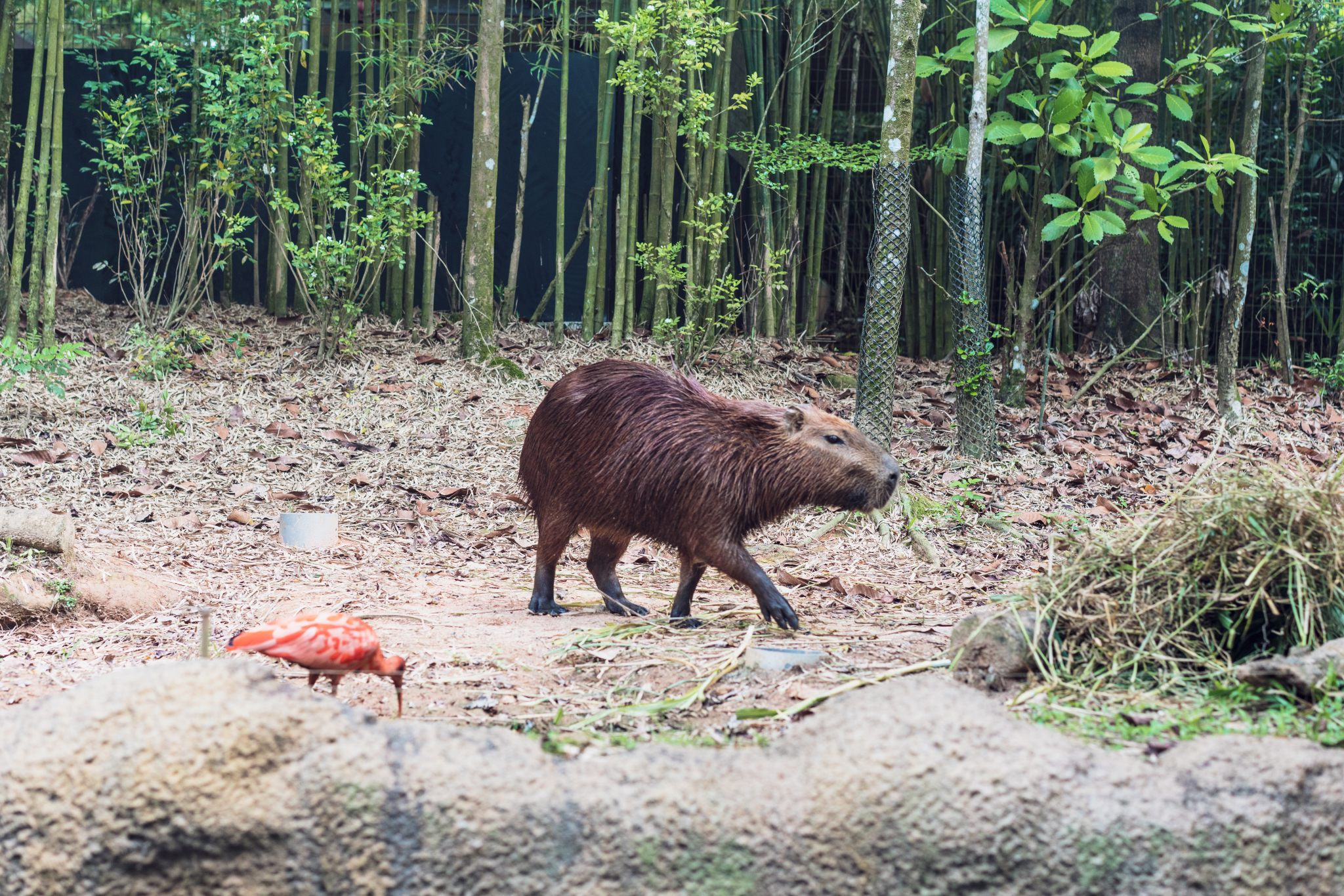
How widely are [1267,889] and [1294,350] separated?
6933 millimetres

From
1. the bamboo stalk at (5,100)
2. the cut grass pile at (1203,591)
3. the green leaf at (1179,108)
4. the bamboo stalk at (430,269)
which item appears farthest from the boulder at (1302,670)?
the bamboo stalk at (5,100)

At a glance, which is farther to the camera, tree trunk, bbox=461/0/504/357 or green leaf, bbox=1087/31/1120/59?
tree trunk, bbox=461/0/504/357

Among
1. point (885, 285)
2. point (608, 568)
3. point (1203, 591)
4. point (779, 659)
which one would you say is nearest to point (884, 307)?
point (885, 285)

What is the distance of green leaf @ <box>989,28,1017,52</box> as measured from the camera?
209 inches

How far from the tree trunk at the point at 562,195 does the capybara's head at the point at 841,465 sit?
344 cm

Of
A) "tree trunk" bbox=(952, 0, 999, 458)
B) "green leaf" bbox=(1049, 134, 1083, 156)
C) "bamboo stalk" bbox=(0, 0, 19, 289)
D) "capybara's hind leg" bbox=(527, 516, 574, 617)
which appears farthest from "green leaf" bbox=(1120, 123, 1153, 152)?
"bamboo stalk" bbox=(0, 0, 19, 289)

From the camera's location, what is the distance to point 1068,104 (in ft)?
17.5

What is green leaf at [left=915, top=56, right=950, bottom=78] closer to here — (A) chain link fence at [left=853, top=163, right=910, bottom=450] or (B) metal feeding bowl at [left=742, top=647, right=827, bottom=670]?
(A) chain link fence at [left=853, top=163, right=910, bottom=450]

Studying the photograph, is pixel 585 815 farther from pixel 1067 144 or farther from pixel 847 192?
pixel 847 192

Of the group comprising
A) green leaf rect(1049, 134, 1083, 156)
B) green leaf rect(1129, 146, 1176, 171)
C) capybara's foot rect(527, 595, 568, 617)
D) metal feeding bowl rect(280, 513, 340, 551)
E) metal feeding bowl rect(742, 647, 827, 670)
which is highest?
green leaf rect(1049, 134, 1083, 156)

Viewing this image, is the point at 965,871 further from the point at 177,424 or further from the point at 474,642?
the point at 177,424

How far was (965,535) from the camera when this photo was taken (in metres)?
4.95

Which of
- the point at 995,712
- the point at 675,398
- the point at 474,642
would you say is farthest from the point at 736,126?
the point at 995,712

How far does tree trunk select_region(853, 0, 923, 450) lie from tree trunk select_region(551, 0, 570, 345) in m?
2.13
